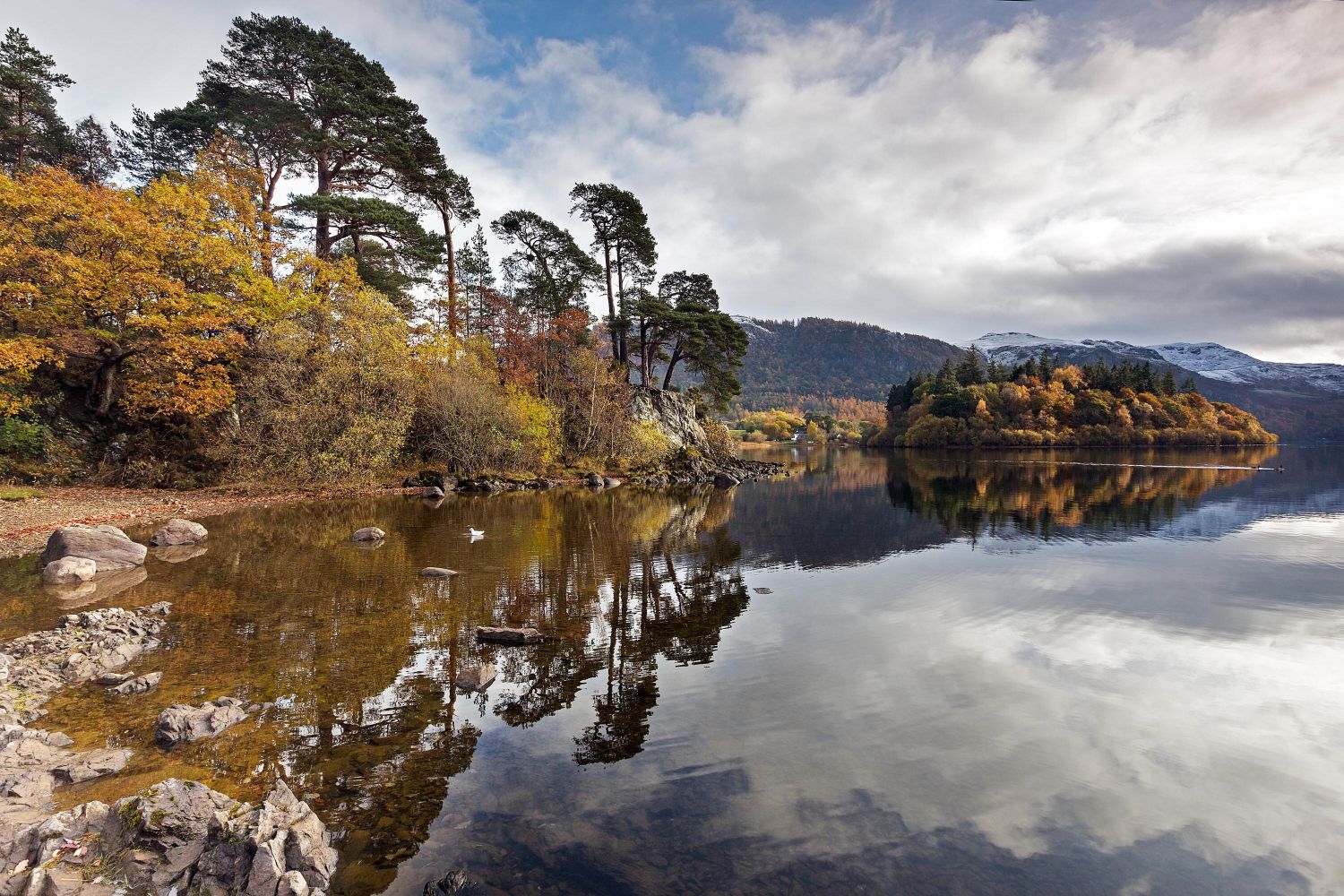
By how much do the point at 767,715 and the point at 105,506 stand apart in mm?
26078

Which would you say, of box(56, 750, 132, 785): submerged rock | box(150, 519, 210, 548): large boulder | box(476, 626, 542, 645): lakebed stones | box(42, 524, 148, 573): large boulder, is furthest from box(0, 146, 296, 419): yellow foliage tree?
box(56, 750, 132, 785): submerged rock

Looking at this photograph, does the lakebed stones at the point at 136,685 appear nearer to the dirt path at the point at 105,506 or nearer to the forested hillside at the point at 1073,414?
the dirt path at the point at 105,506

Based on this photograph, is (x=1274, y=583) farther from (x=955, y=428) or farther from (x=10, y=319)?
(x=955, y=428)

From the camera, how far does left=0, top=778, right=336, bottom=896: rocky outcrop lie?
4.32m

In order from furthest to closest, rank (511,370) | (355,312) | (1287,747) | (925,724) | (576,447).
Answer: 1. (576,447)
2. (511,370)
3. (355,312)
4. (925,724)
5. (1287,747)

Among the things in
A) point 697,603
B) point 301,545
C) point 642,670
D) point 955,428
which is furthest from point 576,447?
point 955,428

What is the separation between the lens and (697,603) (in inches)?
527

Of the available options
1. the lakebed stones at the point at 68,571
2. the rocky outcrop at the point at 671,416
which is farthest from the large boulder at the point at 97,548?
the rocky outcrop at the point at 671,416

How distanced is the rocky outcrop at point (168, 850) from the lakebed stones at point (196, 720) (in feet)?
6.59

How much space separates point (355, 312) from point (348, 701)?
28.2 meters

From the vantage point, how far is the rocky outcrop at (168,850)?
14.2 ft

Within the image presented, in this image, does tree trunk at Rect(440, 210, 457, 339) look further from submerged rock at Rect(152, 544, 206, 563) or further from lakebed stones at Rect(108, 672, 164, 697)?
lakebed stones at Rect(108, 672, 164, 697)

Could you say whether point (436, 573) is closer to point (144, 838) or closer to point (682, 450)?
point (144, 838)

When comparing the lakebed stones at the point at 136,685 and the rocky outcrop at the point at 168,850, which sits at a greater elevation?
the rocky outcrop at the point at 168,850
